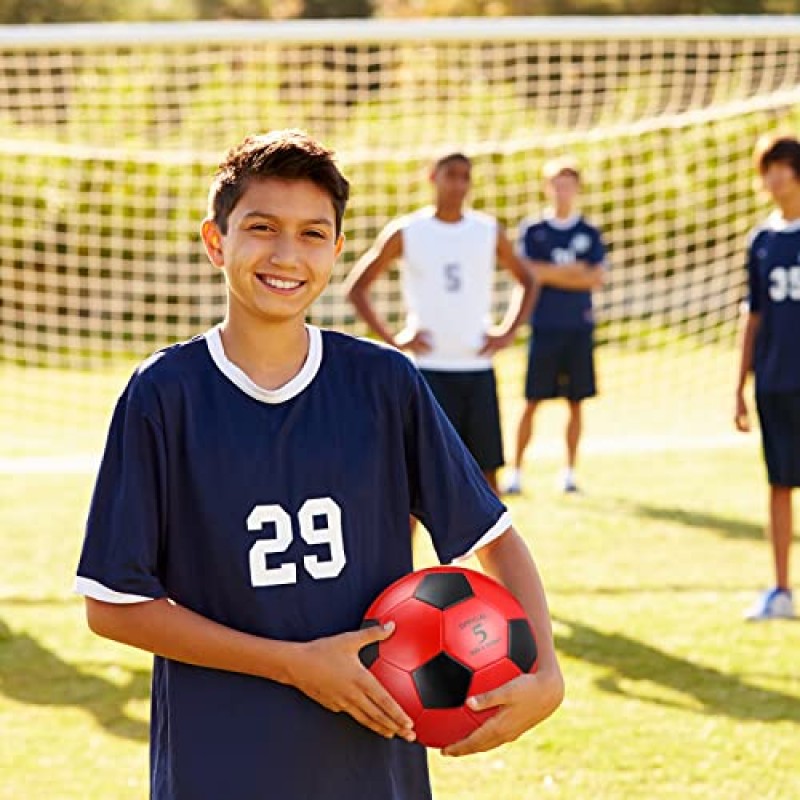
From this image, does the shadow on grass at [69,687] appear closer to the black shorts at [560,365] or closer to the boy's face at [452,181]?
the boy's face at [452,181]

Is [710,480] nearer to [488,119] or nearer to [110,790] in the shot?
[488,119]

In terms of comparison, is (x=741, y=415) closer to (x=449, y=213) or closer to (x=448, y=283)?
(x=448, y=283)

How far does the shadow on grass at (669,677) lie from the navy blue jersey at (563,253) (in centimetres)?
312

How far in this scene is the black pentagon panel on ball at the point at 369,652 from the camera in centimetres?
223

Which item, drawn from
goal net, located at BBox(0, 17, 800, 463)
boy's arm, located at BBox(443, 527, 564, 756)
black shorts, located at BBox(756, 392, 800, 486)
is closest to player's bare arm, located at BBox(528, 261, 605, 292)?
goal net, located at BBox(0, 17, 800, 463)

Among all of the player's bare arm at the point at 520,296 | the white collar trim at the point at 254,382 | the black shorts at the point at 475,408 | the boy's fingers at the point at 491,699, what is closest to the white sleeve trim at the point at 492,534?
the boy's fingers at the point at 491,699

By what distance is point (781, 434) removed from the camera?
583 cm

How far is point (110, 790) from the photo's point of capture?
4223mm

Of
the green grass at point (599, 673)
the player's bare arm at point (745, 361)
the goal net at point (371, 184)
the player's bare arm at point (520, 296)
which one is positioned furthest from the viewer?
the goal net at point (371, 184)

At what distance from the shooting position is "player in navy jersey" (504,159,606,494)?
28.6 ft

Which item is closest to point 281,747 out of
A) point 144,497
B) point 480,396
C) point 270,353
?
point 144,497

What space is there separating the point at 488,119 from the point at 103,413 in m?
3.64

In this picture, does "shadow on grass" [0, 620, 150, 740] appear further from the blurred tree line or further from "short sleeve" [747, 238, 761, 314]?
the blurred tree line

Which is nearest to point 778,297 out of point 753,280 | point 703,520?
point 753,280
